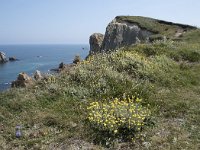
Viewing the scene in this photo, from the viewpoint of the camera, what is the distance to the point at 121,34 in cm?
5869

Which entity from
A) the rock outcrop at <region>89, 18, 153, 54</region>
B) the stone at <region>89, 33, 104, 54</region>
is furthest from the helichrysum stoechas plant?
the stone at <region>89, 33, 104, 54</region>

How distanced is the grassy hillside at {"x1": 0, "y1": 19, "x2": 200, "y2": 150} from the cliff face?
3777cm

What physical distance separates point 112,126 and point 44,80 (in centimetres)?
541

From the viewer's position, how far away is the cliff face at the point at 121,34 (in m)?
56.2

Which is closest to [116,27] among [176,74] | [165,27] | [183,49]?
[165,27]

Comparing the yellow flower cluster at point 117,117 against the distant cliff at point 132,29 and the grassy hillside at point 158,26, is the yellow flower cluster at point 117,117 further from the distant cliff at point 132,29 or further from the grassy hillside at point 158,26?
the distant cliff at point 132,29

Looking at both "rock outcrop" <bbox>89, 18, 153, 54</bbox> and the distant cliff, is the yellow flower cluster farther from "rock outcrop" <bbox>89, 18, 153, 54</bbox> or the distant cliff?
"rock outcrop" <bbox>89, 18, 153, 54</bbox>

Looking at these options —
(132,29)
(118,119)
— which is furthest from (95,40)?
(118,119)

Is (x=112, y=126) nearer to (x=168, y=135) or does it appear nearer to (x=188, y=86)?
(x=168, y=135)

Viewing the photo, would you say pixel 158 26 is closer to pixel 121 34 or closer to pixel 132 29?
pixel 132 29

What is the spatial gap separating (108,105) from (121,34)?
48.0 meters

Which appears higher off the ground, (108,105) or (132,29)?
(132,29)

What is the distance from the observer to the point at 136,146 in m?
9.84

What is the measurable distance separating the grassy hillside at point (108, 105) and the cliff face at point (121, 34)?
3777 cm
